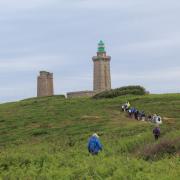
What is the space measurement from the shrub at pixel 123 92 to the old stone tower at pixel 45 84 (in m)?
18.1

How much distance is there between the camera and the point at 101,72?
98875mm

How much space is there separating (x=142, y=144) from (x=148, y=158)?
25.7 ft

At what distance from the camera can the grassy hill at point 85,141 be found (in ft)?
63.5

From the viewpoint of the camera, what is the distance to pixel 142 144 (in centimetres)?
3500

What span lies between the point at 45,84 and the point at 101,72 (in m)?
A: 9.22

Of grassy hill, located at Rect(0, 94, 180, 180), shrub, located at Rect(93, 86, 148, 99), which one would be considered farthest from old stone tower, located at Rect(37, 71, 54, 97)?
shrub, located at Rect(93, 86, 148, 99)

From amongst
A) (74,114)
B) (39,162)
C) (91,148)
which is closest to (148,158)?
(91,148)

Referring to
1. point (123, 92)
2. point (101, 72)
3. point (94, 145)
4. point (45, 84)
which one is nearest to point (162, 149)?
point (94, 145)

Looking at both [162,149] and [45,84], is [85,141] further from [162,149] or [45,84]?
[45,84]

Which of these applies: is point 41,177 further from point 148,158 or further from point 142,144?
point 142,144

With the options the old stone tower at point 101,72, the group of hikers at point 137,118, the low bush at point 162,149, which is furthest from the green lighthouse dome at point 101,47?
the low bush at point 162,149

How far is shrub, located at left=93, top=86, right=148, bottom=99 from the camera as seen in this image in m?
78.2

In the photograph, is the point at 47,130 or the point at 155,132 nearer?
the point at 155,132

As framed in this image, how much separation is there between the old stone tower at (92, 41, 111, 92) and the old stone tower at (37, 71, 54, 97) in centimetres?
718
